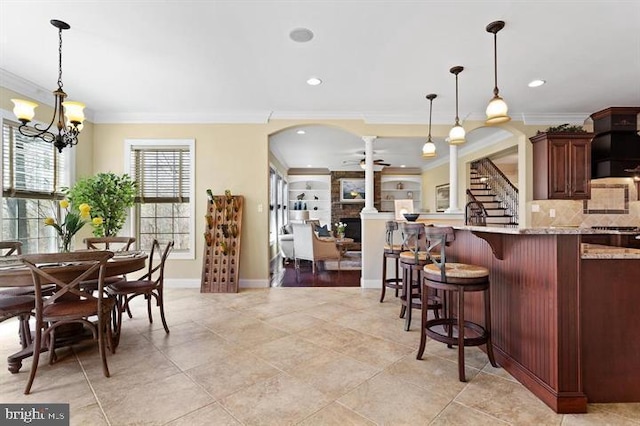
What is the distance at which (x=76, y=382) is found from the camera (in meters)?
2.11

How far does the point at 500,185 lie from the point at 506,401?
21.2ft

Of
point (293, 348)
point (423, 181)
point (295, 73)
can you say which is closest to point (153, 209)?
point (295, 73)

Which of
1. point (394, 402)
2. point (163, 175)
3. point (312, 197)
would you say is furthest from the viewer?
point (312, 197)

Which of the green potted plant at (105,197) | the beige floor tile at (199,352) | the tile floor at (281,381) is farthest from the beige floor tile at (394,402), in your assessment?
the green potted plant at (105,197)

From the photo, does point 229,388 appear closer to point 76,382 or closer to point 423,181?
point 76,382

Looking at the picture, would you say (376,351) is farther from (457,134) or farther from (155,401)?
(457,134)

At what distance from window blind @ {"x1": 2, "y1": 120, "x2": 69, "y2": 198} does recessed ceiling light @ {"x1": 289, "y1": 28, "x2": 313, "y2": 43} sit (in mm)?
3444

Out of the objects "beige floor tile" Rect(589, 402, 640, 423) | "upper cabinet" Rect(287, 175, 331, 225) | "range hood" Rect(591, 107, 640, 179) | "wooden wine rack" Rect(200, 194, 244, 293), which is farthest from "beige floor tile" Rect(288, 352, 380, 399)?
"upper cabinet" Rect(287, 175, 331, 225)

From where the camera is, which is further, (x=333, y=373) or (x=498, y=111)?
(x=498, y=111)

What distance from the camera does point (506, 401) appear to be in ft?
6.18

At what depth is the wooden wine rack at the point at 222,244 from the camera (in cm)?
458

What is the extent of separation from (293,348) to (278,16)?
9.16ft

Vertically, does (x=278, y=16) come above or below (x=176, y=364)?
above

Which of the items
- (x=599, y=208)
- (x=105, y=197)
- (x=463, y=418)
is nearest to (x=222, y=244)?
(x=105, y=197)
